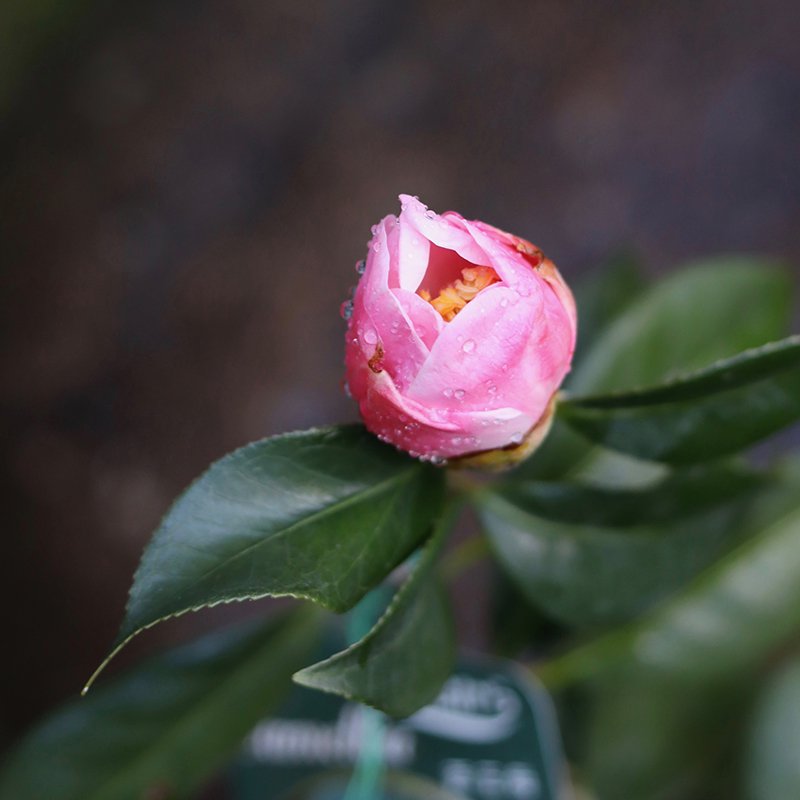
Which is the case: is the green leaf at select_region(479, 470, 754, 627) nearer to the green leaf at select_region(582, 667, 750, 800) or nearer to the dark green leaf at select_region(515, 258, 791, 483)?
the dark green leaf at select_region(515, 258, 791, 483)

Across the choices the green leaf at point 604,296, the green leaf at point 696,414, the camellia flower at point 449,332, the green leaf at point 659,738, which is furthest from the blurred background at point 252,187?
the camellia flower at point 449,332

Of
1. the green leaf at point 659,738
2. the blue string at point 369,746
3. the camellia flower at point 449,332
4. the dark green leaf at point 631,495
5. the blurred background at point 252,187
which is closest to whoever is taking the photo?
the camellia flower at point 449,332

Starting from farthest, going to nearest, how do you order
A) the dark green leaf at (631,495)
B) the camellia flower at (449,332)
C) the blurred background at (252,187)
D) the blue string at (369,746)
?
the blurred background at (252,187)
the blue string at (369,746)
the dark green leaf at (631,495)
the camellia flower at (449,332)

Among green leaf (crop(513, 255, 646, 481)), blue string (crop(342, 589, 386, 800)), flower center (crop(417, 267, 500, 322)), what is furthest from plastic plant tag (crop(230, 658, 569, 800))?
flower center (crop(417, 267, 500, 322))

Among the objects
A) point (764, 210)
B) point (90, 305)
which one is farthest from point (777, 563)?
point (90, 305)

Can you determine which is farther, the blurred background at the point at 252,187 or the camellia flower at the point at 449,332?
the blurred background at the point at 252,187

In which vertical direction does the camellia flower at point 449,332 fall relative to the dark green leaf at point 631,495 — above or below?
above

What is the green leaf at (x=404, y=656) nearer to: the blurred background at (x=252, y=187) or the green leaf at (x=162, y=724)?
the green leaf at (x=162, y=724)

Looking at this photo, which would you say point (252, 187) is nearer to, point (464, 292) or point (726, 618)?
point (726, 618)

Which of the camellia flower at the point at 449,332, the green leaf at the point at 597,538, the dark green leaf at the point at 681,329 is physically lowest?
the green leaf at the point at 597,538
